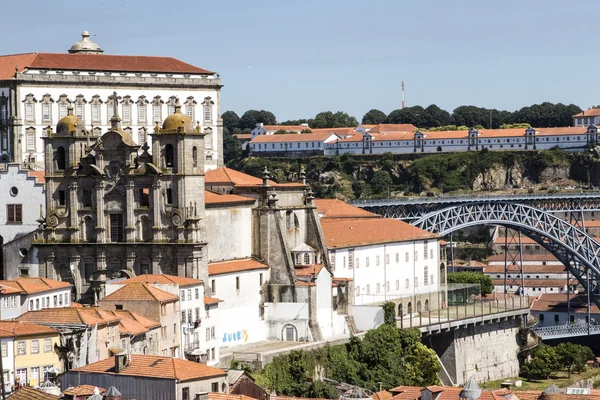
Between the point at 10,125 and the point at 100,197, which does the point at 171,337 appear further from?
the point at 10,125

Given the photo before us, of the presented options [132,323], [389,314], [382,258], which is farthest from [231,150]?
[132,323]

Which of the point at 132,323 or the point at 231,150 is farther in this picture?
the point at 231,150

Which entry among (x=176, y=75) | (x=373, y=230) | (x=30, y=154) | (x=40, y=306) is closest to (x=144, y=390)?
(x=40, y=306)

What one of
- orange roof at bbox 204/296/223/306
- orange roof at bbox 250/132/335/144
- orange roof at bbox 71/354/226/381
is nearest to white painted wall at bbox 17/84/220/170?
orange roof at bbox 204/296/223/306

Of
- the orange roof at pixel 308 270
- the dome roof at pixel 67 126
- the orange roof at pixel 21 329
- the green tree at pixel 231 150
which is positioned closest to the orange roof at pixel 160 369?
the orange roof at pixel 21 329

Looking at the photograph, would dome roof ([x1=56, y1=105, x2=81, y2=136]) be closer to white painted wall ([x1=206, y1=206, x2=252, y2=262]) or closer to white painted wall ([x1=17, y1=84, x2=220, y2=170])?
white painted wall ([x1=206, y1=206, x2=252, y2=262])

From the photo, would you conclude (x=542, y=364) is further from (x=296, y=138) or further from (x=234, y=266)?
(x=296, y=138)
